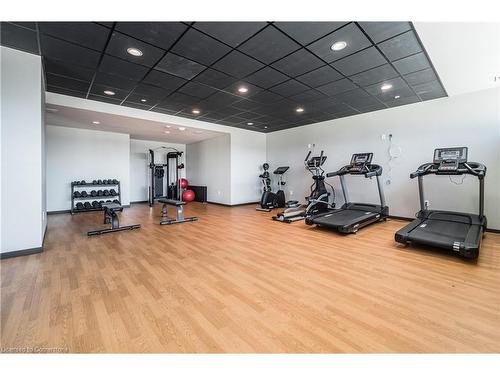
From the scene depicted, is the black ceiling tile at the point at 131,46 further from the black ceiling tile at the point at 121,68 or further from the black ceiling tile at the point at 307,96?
the black ceiling tile at the point at 307,96

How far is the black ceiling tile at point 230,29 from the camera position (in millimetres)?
2408

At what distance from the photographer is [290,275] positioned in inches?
97.1

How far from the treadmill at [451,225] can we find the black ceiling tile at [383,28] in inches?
102

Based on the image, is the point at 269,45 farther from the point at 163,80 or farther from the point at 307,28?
the point at 163,80

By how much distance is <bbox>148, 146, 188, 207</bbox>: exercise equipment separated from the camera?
27.9 feet

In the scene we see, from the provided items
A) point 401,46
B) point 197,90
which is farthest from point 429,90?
point 197,90

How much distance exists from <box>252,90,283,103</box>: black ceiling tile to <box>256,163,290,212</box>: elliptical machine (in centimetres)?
294

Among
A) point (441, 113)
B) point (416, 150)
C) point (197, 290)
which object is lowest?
point (197, 290)

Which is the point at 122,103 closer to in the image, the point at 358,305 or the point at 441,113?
the point at 358,305

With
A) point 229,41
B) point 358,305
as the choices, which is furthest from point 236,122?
point 358,305

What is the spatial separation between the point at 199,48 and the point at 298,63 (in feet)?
4.90

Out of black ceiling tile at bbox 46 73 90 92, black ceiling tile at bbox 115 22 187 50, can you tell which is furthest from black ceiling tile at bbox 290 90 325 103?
black ceiling tile at bbox 46 73 90 92

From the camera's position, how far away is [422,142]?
5.02 m
